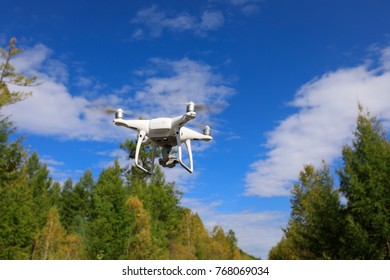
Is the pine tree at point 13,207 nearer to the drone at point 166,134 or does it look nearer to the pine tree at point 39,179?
the pine tree at point 39,179

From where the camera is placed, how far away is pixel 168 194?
149ft

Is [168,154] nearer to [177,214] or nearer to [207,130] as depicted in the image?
[207,130]

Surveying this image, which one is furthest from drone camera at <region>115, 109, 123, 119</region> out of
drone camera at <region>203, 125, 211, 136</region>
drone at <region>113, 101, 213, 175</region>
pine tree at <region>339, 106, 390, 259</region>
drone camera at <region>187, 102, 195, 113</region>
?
pine tree at <region>339, 106, 390, 259</region>

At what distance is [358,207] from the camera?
19188 mm

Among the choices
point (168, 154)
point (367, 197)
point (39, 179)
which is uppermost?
point (39, 179)

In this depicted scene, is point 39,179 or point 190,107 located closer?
point 190,107

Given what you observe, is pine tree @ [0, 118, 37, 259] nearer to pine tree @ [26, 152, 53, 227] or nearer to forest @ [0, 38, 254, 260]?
forest @ [0, 38, 254, 260]

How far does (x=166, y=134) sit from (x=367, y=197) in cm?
1480

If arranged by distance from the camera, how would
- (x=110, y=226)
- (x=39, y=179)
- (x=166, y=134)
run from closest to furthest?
1. (x=166, y=134)
2. (x=110, y=226)
3. (x=39, y=179)

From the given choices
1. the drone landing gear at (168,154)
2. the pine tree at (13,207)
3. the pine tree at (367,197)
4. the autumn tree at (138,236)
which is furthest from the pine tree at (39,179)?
the drone landing gear at (168,154)

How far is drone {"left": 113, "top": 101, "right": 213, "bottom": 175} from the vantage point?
730 centimetres

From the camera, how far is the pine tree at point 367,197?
1859cm

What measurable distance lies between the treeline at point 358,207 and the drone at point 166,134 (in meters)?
13.6

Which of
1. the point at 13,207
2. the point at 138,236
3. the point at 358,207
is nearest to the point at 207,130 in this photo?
the point at 358,207
